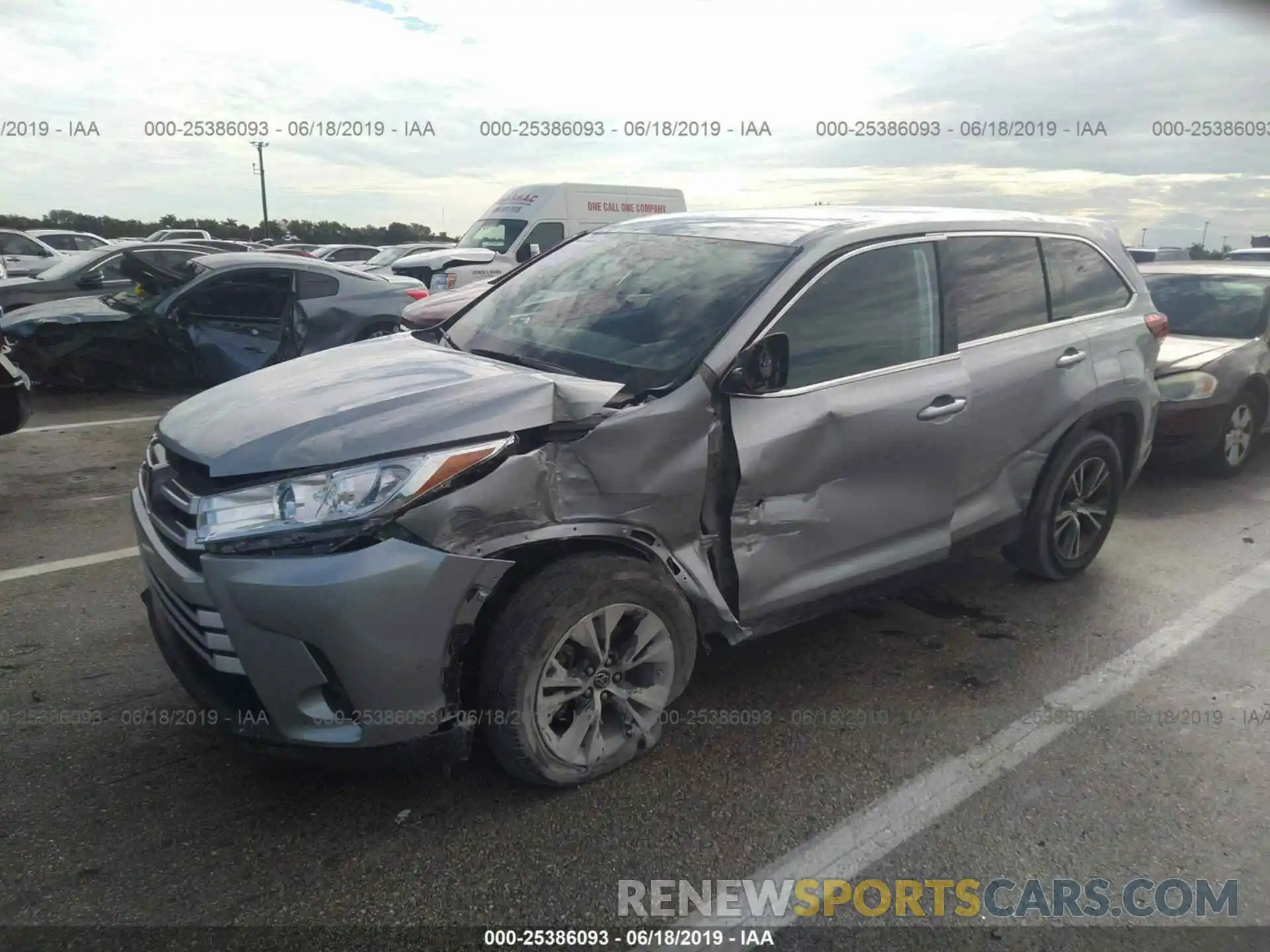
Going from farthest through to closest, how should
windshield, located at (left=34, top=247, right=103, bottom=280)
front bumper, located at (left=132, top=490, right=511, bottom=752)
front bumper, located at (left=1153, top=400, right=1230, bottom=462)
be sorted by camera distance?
windshield, located at (left=34, top=247, right=103, bottom=280)
front bumper, located at (left=1153, top=400, right=1230, bottom=462)
front bumper, located at (left=132, top=490, right=511, bottom=752)

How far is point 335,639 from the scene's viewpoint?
248 centimetres

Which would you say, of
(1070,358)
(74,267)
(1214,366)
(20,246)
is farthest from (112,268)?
(20,246)

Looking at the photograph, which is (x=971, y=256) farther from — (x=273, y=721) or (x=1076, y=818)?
(x=273, y=721)

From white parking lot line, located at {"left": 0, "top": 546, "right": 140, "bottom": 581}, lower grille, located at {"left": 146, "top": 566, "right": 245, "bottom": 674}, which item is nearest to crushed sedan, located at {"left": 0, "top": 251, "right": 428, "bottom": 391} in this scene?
white parking lot line, located at {"left": 0, "top": 546, "right": 140, "bottom": 581}

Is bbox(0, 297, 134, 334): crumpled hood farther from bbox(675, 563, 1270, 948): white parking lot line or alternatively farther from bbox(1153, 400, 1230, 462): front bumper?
bbox(1153, 400, 1230, 462): front bumper

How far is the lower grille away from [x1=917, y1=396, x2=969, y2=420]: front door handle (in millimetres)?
2561

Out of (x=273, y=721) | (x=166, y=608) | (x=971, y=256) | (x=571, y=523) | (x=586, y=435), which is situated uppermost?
(x=971, y=256)

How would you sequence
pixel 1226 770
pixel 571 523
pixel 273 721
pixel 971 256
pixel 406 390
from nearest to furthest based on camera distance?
pixel 273 721
pixel 571 523
pixel 406 390
pixel 1226 770
pixel 971 256

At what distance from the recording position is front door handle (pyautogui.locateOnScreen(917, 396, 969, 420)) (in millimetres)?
3678

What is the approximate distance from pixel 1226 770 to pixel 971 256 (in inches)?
87.3

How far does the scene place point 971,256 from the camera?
13.4 ft

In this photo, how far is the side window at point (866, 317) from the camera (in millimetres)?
3396

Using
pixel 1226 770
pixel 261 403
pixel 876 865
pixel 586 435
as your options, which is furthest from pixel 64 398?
pixel 1226 770

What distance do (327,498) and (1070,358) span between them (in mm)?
3476
